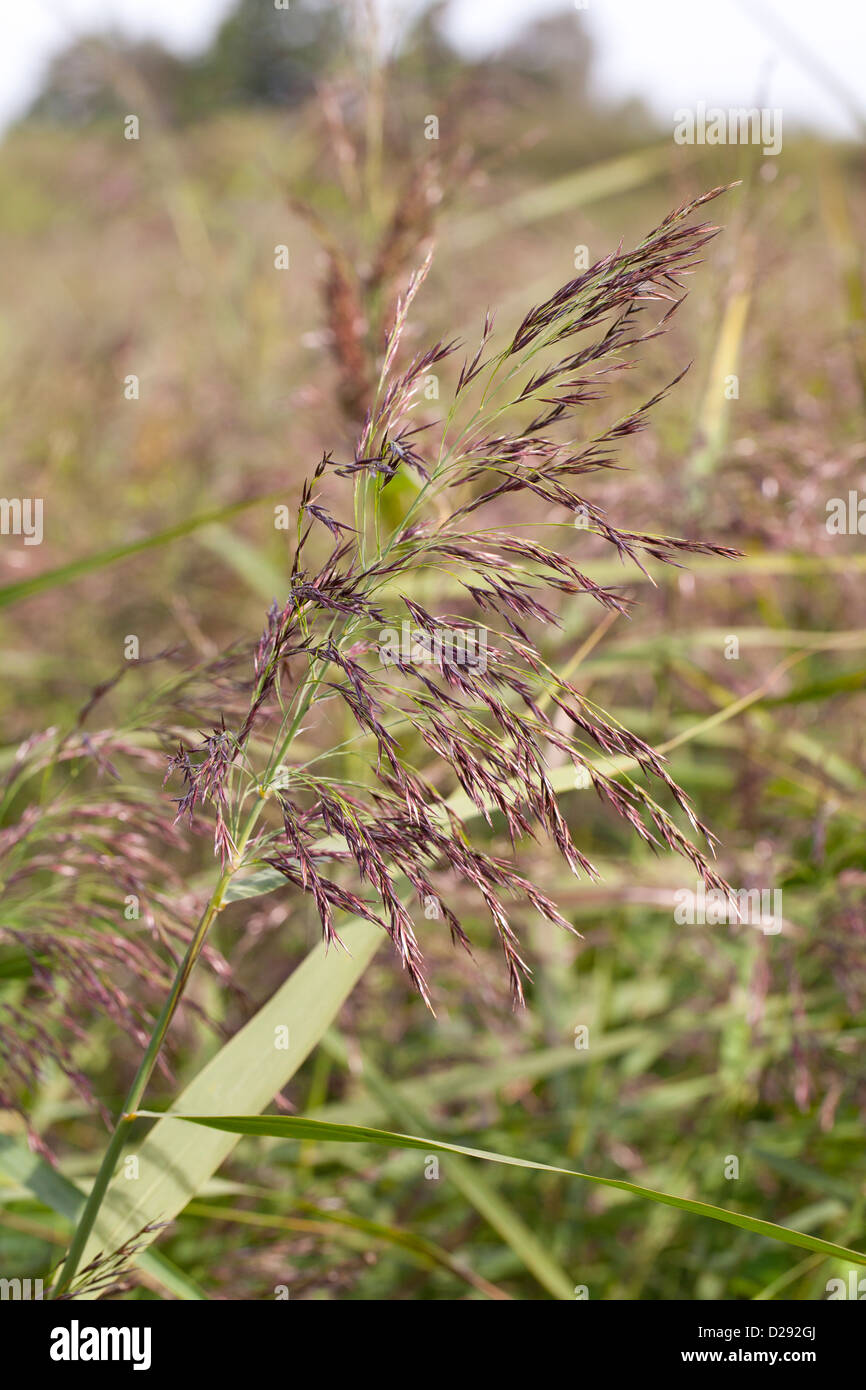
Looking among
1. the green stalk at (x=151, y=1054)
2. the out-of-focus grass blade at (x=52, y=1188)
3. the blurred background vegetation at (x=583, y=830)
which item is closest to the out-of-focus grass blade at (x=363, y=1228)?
the blurred background vegetation at (x=583, y=830)

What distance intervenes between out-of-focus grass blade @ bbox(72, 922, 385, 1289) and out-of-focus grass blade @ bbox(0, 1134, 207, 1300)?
8 cm

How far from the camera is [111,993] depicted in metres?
0.99

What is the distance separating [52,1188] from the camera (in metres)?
1.04

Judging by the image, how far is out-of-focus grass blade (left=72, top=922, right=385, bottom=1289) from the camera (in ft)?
3.01

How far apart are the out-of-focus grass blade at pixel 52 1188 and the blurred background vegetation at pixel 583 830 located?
18cm

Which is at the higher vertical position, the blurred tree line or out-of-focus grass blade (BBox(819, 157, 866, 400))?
the blurred tree line

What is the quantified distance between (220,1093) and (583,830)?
1460 millimetres

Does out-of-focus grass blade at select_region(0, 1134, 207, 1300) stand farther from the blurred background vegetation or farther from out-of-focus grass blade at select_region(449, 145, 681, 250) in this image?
out-of-focus grass blade at select_region(449, 145, 681, 250)

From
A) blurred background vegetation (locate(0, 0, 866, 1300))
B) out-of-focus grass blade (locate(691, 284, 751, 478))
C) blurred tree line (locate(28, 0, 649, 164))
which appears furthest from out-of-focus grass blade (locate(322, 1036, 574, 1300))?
blurred tree line (locate(28, 0, 649, 164))

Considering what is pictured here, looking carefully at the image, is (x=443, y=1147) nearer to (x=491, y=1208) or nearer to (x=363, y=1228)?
(x=363, y=1228)

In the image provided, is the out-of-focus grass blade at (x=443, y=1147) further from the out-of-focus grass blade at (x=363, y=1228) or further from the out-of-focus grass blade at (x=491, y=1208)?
the out-of-focus grass blade at (x=491, y=1208)
